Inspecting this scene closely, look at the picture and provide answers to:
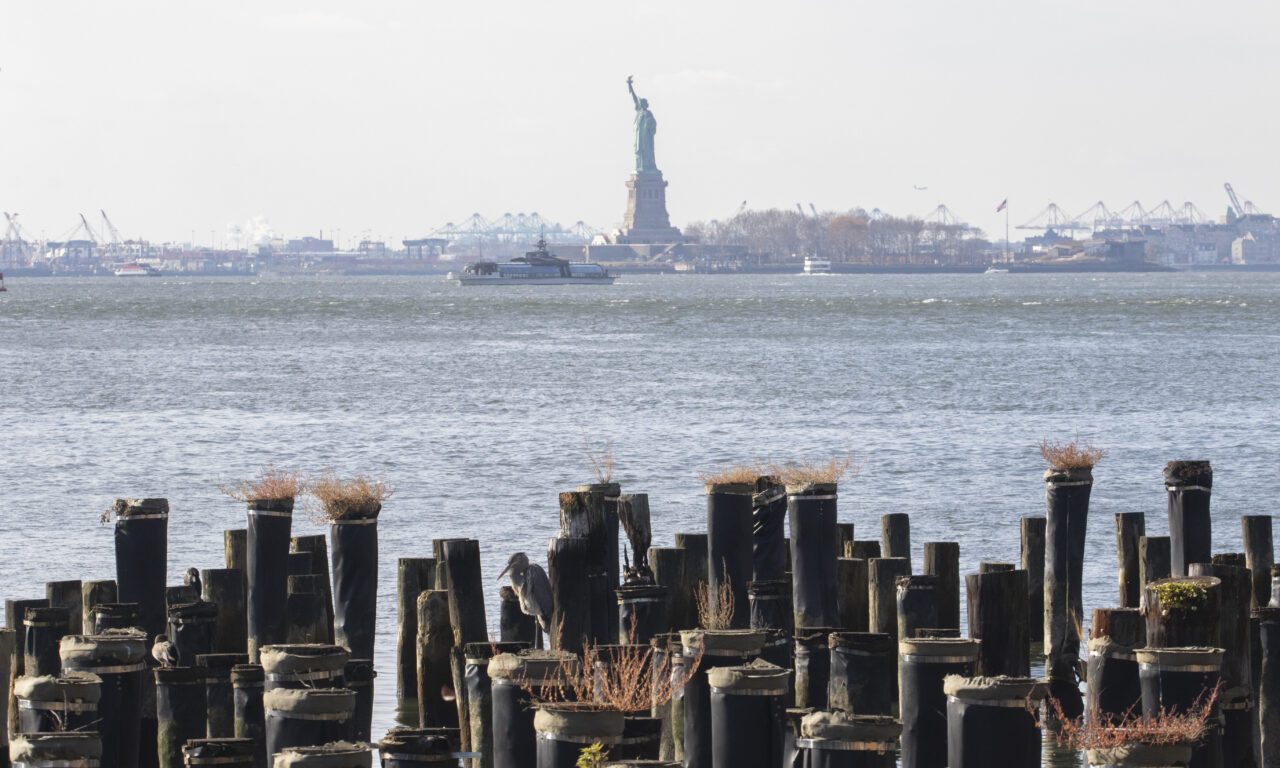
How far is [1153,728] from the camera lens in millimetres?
10438

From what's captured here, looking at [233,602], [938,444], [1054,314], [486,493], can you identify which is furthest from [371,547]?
[1054,314]

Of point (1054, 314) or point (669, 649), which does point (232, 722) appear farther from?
point (1054, 314)

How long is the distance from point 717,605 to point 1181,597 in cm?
480

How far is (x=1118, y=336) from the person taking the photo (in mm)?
99062

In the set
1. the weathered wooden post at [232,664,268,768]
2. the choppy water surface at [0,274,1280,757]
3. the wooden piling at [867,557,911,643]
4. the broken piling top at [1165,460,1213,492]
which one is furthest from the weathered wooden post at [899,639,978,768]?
the choppy water surface at [0,274,1280,757]

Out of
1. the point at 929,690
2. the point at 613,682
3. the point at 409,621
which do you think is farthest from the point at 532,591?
the point at 929,690

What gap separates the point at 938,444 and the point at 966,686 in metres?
33.2

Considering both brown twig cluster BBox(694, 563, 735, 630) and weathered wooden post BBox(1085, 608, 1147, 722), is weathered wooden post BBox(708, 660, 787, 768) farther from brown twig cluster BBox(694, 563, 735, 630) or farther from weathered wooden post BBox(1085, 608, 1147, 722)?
brown twig cluster BBox(694, 563, 735, 630)

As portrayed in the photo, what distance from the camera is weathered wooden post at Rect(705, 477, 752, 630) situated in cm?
1641

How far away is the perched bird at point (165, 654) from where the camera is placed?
49.4ft

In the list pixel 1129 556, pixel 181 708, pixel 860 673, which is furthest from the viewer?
pixel 1129 556

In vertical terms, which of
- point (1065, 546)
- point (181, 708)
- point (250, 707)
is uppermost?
point (1065, 546)

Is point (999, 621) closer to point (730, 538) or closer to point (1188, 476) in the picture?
point (730, 538)

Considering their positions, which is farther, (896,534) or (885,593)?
(896,534)
